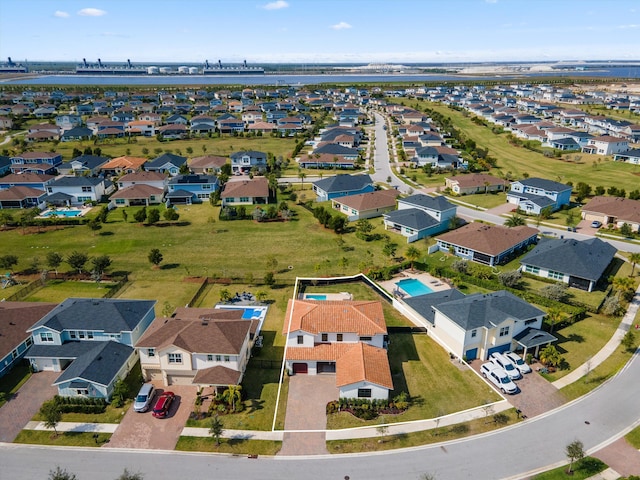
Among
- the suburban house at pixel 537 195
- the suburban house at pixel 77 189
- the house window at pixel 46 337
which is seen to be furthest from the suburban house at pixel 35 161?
the suburban house at pixel 537 195

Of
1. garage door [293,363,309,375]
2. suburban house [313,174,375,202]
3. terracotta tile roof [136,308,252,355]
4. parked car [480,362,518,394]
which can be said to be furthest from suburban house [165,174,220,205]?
parked car [480,362,518,394]

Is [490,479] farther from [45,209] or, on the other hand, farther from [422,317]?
[45,209]

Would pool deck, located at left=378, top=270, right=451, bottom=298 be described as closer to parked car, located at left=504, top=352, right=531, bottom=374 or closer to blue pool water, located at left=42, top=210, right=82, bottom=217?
parked car, located at left=504, top=352, right=531, bottom=374

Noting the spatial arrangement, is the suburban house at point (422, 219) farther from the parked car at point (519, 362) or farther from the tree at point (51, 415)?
the tree at point (51, 415)

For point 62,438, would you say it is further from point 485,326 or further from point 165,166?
point 165,166

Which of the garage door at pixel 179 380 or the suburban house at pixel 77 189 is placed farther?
the suburban house at pixel 77 189

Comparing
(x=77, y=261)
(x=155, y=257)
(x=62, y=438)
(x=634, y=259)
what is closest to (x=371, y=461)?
(x=62, y=438)
